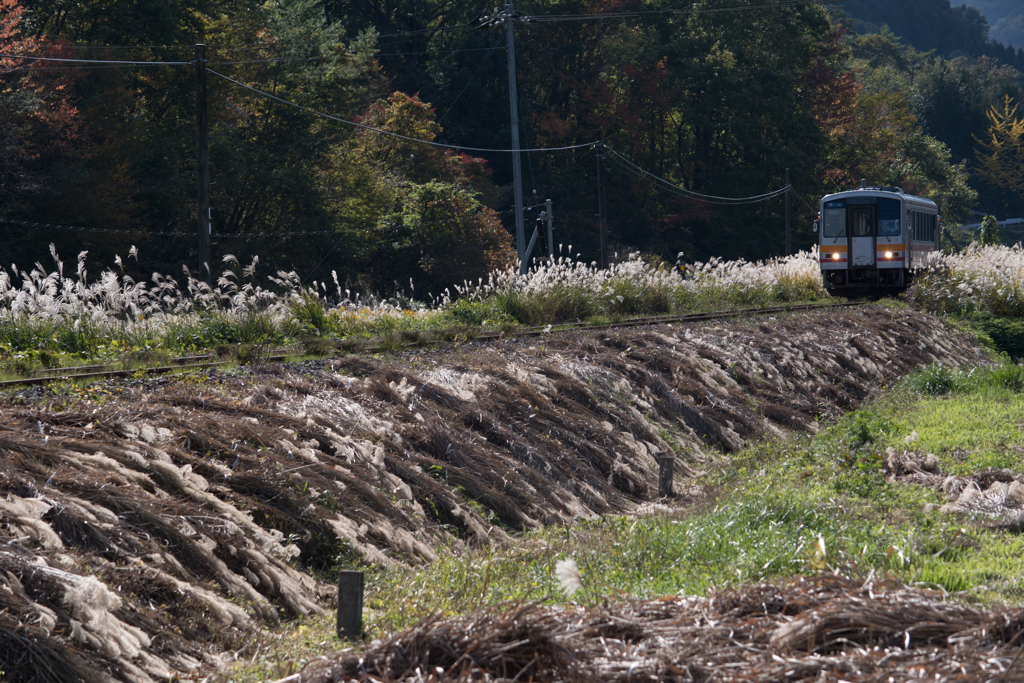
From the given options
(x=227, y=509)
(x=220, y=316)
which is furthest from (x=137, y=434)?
(x=220, y=316)

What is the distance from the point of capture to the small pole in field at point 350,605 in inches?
164

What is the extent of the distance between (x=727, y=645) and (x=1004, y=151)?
364ft

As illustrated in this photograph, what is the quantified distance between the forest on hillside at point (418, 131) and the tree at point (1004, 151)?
1074 inches

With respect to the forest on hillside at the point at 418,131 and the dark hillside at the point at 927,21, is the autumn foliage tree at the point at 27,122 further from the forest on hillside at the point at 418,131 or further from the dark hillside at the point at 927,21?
the dark hillside at the point at 927,21

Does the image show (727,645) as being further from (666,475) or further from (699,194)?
(699,194)

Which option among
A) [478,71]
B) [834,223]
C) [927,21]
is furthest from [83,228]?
[927,21]

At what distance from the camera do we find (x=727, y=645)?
3.29 metres

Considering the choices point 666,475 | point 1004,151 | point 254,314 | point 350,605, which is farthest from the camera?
point 1004,151

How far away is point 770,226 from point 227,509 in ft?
170

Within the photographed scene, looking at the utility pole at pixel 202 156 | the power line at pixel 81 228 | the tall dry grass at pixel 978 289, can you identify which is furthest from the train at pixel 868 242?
the power line at pixel 81 228

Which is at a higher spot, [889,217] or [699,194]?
[699,194]

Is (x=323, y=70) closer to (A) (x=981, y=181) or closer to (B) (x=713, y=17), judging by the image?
(B) (x=713, y=17)

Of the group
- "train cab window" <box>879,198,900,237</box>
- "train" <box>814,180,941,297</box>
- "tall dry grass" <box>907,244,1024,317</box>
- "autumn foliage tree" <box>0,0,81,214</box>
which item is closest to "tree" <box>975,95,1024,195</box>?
"train" <box>814,180,941,297</box>

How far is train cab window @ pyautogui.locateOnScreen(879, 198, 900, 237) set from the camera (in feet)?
Result: 83.9
